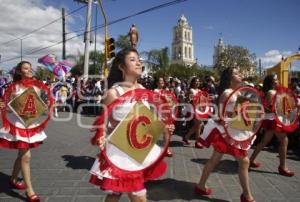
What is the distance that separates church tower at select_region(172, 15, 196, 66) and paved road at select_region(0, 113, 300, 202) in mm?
121224

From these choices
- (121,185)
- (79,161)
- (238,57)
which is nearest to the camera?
(121,185)

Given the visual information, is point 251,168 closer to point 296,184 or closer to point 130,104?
point 296,184

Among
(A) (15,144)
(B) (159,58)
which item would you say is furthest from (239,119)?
(B) (159,58)

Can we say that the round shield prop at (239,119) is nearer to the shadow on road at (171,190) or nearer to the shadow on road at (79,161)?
the shadow on road at (171,190)

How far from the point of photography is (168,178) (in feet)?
16.7

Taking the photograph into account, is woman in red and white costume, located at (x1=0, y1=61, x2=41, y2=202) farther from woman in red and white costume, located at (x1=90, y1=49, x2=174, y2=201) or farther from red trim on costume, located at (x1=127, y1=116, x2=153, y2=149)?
red trim on costume, located at (x1=127, y1=116, x2=153, y2=149)

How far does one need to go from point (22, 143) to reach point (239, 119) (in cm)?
272

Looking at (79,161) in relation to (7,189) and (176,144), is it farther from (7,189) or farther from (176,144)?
(176,144)

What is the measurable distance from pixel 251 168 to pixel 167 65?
5339 centimetres

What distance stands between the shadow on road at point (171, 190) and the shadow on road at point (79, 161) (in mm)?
1465

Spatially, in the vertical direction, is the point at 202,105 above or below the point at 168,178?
above

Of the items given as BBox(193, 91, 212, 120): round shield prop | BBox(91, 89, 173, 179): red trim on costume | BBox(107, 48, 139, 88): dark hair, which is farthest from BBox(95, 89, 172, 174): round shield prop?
BBox(193, 91, 212, 120): round shield prop

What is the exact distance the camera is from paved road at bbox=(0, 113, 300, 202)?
4312 mm

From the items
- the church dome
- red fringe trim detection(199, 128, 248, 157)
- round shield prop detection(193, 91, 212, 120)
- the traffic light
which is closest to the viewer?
red fringe trim detection(199, 128, 248, 157)
